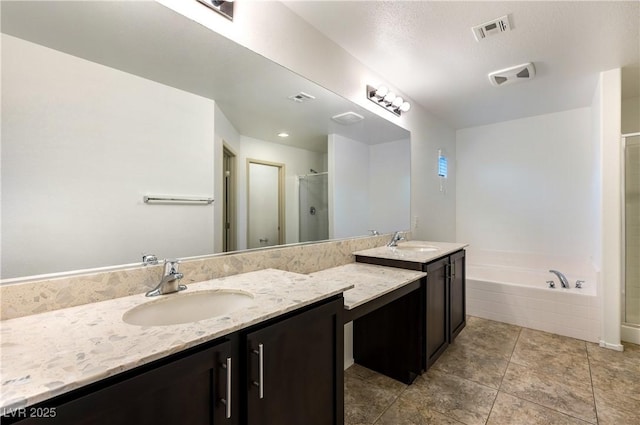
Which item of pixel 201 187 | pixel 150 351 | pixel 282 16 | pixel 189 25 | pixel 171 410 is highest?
pixel 282 16

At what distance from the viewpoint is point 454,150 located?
4.00 meters

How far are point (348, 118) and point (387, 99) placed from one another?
1.59 ft

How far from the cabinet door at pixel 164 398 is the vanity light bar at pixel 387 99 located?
217 cm

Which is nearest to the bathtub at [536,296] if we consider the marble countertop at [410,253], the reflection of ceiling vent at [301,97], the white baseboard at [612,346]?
the white baseboard at [612,346]

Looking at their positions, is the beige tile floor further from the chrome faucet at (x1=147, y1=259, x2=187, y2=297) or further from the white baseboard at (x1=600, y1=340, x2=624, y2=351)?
the chrome faucet at (x1=147, y1=259, x2=187, y2=297)

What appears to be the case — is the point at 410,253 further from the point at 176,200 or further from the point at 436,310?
the point at 176,200

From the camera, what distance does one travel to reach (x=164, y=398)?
66cm

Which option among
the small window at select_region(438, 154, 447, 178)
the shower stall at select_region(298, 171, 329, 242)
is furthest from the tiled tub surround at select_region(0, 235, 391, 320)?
the small window at select_region(438, 154, 447, 178)

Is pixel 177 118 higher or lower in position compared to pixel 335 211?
higher

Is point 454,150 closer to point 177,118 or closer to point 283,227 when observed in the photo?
point 283,227

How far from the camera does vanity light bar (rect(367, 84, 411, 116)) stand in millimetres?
2318

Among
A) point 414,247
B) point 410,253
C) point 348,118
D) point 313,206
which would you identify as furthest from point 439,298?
point 348,118

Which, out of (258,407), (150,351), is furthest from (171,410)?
(258,407)

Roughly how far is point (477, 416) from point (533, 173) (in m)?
3.07
